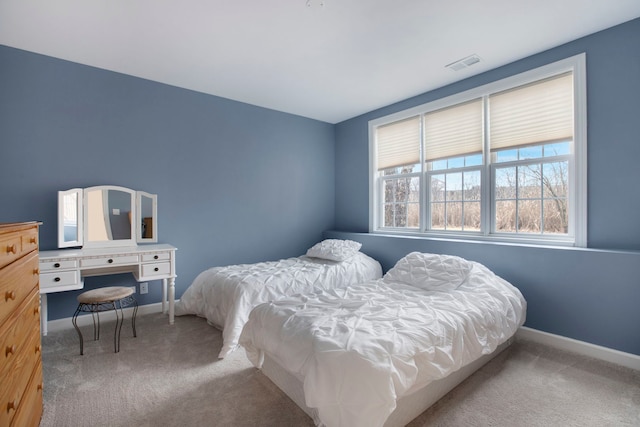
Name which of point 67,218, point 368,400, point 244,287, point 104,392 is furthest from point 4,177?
point 368,400

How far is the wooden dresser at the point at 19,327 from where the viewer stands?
1.08 metres

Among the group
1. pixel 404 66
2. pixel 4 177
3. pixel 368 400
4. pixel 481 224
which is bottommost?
pixel 368 400

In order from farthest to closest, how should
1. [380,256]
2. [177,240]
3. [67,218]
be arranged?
[380,256], [177,240], [67,218]

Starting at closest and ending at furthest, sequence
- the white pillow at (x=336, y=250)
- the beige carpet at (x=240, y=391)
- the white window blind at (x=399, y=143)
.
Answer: the beige carpet at (x=240, y=391) → the white pillow at (x=336, y=250) → the white window blind at (x=399, y=143)

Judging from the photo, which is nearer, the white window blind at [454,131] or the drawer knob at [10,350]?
the drawer knob at [10,350]

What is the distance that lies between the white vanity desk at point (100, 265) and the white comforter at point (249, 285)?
0.36 m

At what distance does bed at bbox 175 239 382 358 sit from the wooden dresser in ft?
3.80

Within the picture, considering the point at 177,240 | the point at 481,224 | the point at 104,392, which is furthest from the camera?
the point at 177,240

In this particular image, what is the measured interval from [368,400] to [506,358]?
5.54 feet

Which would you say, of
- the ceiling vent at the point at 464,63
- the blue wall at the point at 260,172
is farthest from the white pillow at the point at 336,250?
the ceiling vent at the point at 464,63

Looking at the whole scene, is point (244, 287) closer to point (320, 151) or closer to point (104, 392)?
point (104, 392)

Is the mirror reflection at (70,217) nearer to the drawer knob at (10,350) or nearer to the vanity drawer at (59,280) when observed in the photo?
the vanity drawer at (59,280)

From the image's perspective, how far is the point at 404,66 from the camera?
119 inches

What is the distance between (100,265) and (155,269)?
17.6 inches
